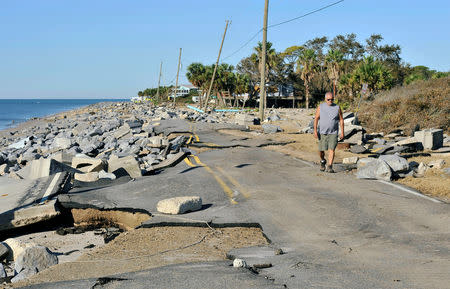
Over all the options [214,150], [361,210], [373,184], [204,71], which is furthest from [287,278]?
[204,71]

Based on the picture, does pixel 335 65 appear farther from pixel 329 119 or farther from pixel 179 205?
pixel 179 205

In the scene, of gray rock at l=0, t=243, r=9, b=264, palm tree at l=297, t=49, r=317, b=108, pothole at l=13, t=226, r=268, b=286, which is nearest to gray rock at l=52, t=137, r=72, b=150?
gray rock at l=0, t=243, r=9, b=264

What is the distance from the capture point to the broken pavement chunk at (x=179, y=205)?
6789 mm

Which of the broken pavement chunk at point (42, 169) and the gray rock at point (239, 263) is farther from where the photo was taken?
the broken pavement chunk at point (42, 169)

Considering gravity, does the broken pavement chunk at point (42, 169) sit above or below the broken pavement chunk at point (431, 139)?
below

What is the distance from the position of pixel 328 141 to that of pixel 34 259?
270 inches

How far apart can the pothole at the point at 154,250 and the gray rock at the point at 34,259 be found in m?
0.44

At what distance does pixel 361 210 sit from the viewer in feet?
21.9

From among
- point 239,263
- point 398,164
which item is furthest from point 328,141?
point 239,263

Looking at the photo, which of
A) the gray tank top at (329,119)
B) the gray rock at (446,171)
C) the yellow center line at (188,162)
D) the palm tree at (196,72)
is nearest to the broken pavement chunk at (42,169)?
the yellow center line at (188,162)

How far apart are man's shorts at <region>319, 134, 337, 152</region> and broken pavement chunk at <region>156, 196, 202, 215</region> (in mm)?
4230

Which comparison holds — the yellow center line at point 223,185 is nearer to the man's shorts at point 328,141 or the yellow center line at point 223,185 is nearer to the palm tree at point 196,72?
the man's shorts at point 328,141

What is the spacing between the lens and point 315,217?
20.8 ft

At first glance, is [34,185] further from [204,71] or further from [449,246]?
[204,71]
